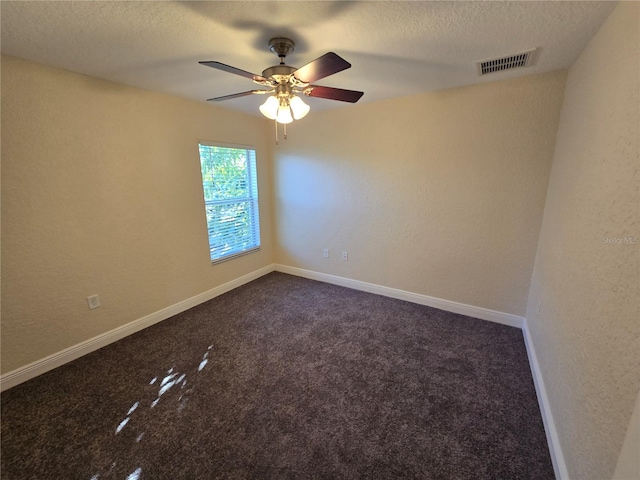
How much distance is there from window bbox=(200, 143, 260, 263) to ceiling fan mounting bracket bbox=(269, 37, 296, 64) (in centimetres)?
175

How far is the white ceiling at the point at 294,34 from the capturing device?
133 cm

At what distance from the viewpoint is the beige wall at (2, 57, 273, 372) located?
6.29 feet

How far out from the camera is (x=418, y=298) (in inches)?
125

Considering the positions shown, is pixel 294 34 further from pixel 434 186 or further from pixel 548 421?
pixel 548 421

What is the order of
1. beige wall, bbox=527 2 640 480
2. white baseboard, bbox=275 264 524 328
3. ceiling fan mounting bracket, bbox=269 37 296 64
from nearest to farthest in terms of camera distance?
beige wall, bbox=527 2 640 480, ceiling fan mounting bracket, bbox=269 37 296 64, white baseboard, bbox=275 264 524 328

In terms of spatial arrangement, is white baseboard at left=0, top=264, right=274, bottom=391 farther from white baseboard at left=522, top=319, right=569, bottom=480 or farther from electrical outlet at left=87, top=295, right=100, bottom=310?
white baseboard at left=522, top=319, right=569, bottom=480

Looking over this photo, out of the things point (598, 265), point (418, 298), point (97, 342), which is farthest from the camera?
point (418, 298)

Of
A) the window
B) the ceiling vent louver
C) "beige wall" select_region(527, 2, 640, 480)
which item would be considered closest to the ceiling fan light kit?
the ceiling vent louver

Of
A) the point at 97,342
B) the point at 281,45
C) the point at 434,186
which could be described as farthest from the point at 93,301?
the point at 434,186

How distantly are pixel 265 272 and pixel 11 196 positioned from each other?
2761 mm

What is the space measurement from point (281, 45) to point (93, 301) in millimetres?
2564

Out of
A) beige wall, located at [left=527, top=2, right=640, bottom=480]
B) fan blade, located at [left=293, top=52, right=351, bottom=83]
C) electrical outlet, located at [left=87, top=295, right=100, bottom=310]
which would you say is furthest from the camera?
electrical outlet, located at [left=87, top=295, right=100, bottom=310]

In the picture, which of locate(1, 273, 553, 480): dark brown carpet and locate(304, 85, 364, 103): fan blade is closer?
locate(1, 273, 553, 480): dark brown carpet

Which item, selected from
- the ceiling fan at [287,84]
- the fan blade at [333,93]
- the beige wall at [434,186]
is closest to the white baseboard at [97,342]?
the beige wall at [434,186]
